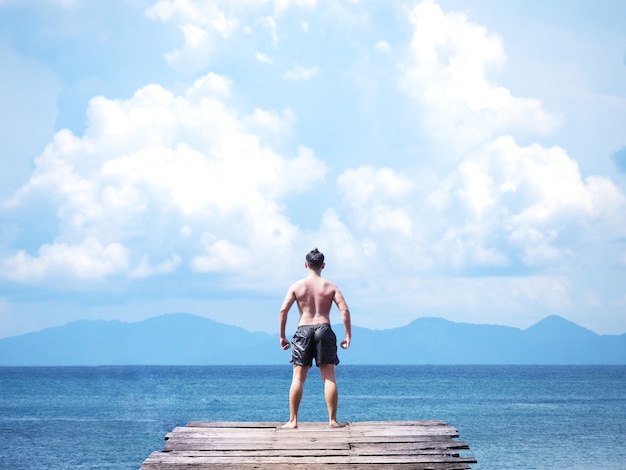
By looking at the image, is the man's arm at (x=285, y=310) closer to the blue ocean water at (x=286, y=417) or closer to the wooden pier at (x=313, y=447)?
the wooden pier at (x=313, y=447)

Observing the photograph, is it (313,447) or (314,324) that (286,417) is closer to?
(314,324)

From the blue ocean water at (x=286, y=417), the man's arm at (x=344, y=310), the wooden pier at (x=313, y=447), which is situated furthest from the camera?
the blue ocean water at (x=286, y=417)

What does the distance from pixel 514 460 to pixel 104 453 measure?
16.8 meters

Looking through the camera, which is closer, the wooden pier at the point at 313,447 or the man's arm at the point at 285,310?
the wooden pier at the point at 313,447

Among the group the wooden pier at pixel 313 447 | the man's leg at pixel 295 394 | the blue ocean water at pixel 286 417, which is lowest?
the blue ocean water at pixel 286 417

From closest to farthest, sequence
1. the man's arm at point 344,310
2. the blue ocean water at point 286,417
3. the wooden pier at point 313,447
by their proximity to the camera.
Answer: the wooden pier at point 313,447 < the man's arm at point 344,310 < the blue ocean water at point 286,417

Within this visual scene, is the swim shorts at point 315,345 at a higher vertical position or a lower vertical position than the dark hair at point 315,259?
lower

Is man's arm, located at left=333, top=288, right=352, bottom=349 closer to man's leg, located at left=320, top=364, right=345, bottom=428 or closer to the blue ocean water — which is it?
man's leg, located at left=320, top=364, right=345, bottom=428

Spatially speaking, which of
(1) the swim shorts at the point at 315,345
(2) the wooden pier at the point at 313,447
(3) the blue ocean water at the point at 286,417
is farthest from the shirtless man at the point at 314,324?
(3) the blue ocean water at the point at 286,417

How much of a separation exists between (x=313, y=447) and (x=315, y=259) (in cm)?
273

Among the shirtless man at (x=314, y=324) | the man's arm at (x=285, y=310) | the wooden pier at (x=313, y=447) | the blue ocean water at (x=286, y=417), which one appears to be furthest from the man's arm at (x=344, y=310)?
the blue ocean water at (x=286, y=417)

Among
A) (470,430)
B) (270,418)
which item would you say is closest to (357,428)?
(470,430)

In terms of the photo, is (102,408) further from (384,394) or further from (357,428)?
(357,428)

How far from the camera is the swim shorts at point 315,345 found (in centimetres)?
1271
